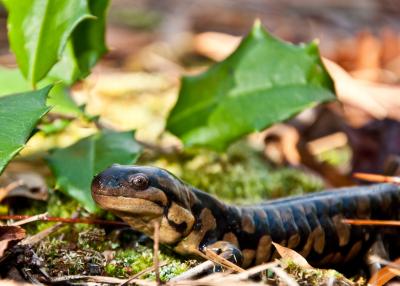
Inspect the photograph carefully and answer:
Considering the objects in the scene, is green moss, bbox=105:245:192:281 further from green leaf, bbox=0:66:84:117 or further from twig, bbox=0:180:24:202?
green leaf, bbox=0:66:84:117

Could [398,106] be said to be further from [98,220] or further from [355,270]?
[98,220]

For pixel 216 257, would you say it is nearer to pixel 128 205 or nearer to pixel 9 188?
pixel 128 205

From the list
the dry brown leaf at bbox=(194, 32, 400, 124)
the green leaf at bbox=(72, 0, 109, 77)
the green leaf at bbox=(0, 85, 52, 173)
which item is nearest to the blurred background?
the dry brown leaf at bbox=(194, 32, 400, 124)

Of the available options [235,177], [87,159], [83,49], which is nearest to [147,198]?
[87,159]

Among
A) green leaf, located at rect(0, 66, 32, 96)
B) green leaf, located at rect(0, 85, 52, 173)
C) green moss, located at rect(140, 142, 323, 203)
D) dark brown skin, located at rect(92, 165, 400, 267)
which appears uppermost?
green leaf, located at rect(0, 85, 52, 173)

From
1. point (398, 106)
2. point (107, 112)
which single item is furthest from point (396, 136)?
point (107, 112)

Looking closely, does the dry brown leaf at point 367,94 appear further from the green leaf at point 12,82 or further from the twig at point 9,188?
the twig at point 9,188
